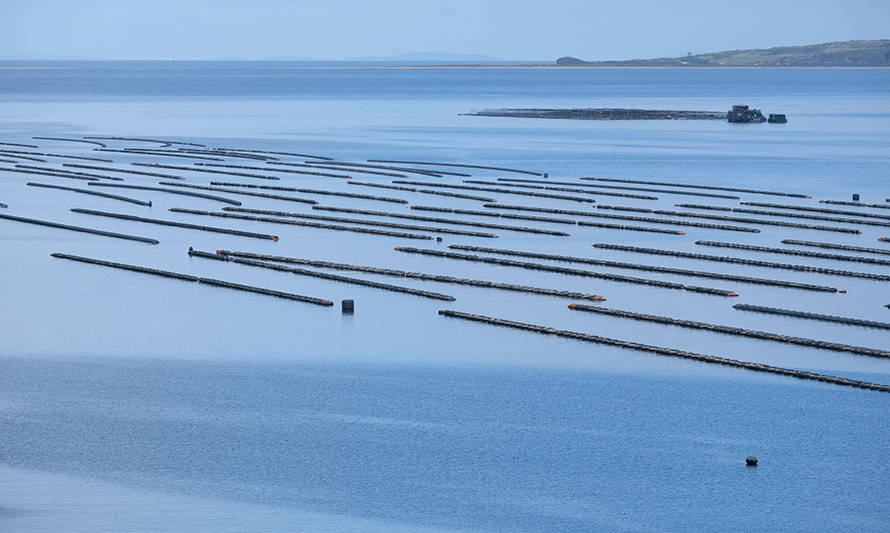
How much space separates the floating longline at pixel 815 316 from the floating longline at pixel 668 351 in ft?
21.6

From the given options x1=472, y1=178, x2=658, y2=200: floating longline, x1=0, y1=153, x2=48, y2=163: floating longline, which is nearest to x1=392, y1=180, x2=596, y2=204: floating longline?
x1=472, y1=178, x2=658, y2=200: floating longline

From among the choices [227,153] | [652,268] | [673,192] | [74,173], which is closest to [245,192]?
[74,173]

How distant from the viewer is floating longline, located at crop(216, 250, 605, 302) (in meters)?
48.1

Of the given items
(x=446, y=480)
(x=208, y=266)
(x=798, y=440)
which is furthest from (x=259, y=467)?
(x=208, y=266)

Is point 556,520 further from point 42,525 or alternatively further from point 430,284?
point 430,284

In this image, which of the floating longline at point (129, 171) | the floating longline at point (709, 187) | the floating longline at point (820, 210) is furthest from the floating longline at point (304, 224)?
the floating longline at point (709, 187)

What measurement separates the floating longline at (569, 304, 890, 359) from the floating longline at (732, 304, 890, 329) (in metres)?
0.59

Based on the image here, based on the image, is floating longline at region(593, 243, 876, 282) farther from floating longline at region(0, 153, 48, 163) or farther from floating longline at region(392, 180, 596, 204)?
floating longline at region(0, 153, 48, 163)

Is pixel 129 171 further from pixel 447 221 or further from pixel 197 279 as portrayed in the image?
pixel 197 279

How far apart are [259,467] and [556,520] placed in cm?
770

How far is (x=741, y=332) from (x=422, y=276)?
1449cm

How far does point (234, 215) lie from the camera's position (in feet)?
224

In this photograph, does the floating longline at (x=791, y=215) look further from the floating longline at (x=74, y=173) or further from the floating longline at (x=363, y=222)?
the floating longline at (x=74, y=173)

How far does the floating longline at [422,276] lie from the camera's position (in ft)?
158
